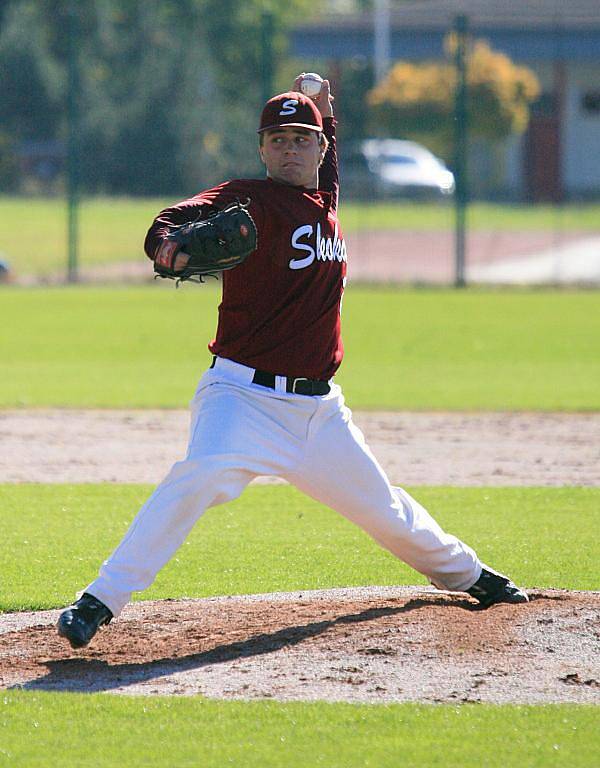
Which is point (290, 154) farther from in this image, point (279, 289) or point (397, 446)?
point (397, 446)

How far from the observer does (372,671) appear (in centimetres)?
478

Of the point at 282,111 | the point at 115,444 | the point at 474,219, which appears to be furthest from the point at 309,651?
the point at 474,219

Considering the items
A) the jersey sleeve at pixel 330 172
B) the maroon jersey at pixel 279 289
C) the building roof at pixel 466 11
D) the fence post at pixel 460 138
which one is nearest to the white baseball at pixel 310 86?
the jersey sleeve at pixel 330 172

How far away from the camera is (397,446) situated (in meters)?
10.1

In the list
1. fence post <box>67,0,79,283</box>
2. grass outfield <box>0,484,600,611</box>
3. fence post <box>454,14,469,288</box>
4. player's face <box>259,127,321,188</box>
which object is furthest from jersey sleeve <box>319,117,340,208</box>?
fence post <box>67,0,79,283</box>

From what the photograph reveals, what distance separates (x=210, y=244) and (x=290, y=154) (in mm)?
745

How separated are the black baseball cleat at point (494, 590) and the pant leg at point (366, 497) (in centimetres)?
7

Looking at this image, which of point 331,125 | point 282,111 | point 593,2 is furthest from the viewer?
point 593,2

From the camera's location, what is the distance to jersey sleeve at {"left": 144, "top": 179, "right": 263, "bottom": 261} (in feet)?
15.2

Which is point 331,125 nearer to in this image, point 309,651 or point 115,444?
point 309,651

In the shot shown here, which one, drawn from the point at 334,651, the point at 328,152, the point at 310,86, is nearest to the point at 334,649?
the point at 334,651

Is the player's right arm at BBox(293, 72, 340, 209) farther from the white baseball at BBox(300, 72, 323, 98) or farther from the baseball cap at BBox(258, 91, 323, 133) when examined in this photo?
the baseball cap at BBox(258, 91, 323, 133)

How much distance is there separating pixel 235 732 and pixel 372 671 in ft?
2.52

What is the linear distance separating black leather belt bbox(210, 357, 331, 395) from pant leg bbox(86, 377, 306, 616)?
0.34 ft
